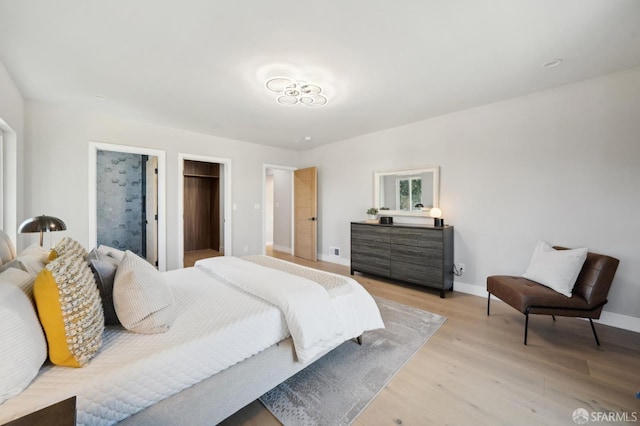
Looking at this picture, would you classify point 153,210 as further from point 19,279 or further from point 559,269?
point 559,269

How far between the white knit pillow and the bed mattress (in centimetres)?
6

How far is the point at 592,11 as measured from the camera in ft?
5.57

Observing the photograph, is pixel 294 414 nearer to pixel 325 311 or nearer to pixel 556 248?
pixel 325 311

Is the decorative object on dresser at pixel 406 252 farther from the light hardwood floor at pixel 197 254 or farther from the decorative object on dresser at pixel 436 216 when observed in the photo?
the light hardwood floor at pixel 197 254

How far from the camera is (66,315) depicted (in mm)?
1067

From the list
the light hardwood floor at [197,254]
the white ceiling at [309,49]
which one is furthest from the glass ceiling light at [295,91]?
the light hardwood floor at [197,254]

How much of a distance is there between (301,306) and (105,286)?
1.12 metres

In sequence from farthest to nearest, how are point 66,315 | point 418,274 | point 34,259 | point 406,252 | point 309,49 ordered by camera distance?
point 406,252 → point 418,274 → point 309,49 → point 34,259 → point 66,315

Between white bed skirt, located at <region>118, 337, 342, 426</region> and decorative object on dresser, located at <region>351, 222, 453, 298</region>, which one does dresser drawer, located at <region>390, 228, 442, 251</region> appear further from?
white bed skirt, located at <region>118, 337, 342, 426</region>

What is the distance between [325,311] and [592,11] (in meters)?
2.71

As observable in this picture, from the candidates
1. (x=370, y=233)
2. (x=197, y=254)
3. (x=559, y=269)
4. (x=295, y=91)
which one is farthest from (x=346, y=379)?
(x=197, y=254)

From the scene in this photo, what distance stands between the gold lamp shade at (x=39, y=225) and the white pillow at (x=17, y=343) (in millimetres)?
1189

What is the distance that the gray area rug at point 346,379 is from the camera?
1.55m

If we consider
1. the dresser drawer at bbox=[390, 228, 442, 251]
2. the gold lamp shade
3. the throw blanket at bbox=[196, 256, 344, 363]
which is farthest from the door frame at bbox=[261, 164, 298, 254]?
the gold lamp shade
